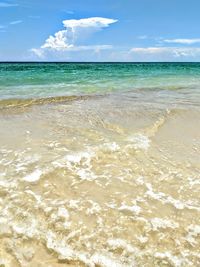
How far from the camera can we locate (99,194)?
4590mm

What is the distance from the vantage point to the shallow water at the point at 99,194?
338 cm

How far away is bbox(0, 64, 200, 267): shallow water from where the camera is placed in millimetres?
3383

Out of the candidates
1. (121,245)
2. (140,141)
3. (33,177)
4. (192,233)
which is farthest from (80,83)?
(121,245)

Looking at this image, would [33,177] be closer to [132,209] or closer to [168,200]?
[132,209]

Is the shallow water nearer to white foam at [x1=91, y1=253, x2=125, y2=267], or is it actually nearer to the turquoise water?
white foam at [x1=91, y1=253, x2=125, y2=267]

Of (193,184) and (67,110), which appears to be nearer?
(193,184)

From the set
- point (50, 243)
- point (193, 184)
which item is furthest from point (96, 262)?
point (193, 184)

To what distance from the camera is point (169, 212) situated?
4129 millimetres

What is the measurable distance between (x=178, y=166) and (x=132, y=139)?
69.2 inches

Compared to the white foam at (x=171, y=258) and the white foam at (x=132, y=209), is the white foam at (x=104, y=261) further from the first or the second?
the white foam at (x=132, y=209)

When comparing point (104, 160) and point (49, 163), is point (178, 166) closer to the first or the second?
point (104, 160)

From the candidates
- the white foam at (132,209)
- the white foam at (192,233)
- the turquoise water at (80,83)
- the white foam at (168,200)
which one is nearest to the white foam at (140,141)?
the white foam at (168,200)

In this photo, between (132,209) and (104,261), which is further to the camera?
(132,209)

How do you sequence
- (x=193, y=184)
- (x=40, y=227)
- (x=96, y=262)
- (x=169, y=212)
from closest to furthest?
(x=96, y=262) → (x=40, y=227) → (x=169, y=212) → (x=193, y=184)
